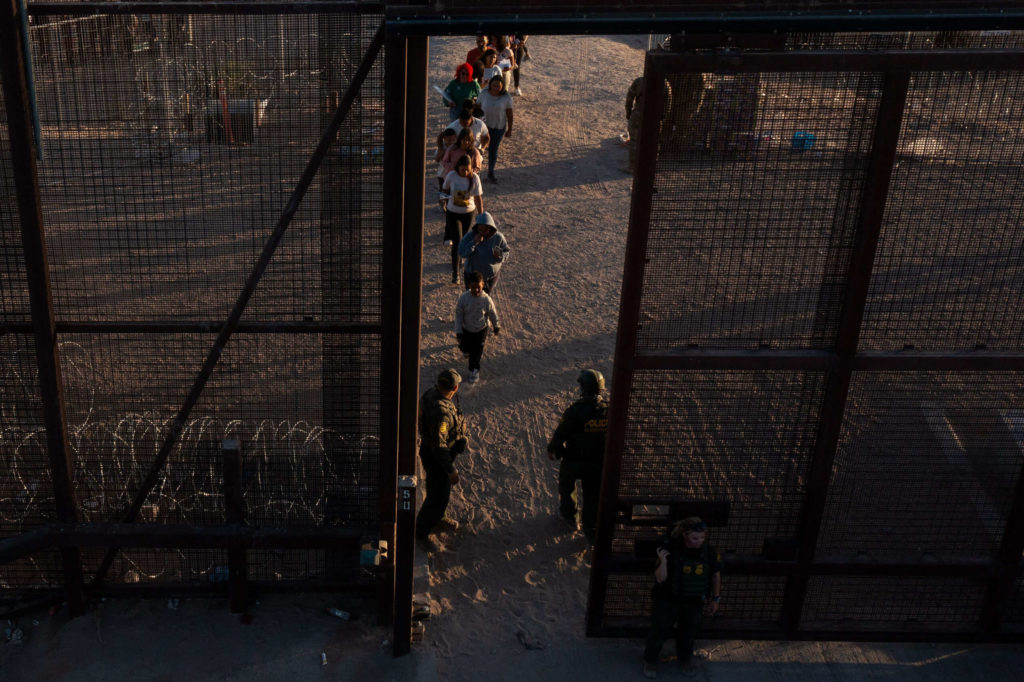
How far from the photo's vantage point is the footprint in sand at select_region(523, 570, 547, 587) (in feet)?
25.0

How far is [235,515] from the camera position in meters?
6.65

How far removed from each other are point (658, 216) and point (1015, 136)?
215 centimetres

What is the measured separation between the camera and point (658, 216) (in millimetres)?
5977

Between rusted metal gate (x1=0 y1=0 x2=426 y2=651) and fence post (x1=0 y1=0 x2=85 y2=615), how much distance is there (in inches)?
0.5

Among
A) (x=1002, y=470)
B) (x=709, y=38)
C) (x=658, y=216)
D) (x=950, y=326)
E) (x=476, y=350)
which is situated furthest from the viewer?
(x=476, y=350)

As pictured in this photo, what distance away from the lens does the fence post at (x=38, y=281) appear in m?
5.67

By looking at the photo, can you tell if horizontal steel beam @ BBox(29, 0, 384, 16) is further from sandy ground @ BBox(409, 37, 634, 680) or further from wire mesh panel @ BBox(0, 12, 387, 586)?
sandy ground @ BBox(409, 37, 634, 680)

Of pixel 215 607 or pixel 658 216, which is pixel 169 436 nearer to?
pixel 215 607

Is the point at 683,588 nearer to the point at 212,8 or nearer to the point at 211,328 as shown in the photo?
the point at 211,328

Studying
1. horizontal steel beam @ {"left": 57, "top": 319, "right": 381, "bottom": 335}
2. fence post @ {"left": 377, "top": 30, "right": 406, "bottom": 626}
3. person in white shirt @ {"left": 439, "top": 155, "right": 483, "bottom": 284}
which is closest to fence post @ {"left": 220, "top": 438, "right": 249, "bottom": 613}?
horizontal steel beam @ {"left": 57, "top": 319, "right": 381, "bottom": 335}

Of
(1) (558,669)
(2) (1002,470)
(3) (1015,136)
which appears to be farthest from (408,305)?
(2) (1002,470)

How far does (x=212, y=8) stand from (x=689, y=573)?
4.51m

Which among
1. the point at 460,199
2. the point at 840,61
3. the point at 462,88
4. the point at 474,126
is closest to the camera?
the point at 840,61

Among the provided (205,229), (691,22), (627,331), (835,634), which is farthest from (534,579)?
(691,22)
